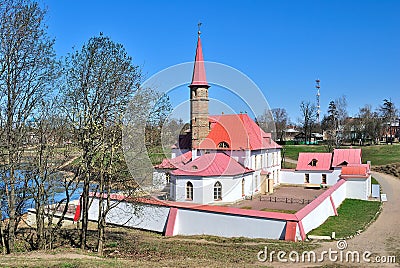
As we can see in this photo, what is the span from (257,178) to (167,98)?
17927 millimetres

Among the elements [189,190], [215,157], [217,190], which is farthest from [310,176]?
[189,190]

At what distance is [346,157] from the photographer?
114 ft

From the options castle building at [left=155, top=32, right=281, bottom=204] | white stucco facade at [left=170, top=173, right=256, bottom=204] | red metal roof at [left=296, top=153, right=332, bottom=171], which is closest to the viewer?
white stucco facade at [left=170, top=173, right=256, bottom=204]

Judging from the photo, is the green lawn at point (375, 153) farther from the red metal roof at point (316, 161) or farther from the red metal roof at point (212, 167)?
the red metal roof at point (212, 167)

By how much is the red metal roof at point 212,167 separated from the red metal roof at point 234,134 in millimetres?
1888

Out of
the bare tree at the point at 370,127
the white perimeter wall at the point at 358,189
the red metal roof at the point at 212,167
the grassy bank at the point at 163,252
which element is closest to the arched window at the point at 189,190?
the red metal roof at the point at 212,167

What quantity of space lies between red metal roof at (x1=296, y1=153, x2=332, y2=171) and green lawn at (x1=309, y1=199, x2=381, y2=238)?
22.3ft

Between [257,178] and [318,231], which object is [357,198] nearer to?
[257,178]

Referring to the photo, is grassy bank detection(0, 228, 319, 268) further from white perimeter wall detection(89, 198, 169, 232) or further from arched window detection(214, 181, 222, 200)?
arched window detection(214, 181, 222, 200)

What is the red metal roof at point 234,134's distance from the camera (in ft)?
97.9

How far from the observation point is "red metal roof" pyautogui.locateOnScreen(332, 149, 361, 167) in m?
34.3

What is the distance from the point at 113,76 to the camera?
51.7 ft

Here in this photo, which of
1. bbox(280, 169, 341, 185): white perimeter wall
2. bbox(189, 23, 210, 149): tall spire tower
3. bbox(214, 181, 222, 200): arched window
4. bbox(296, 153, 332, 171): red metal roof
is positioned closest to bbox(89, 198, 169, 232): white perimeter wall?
bbox(214, 181, 222, 200): arched window

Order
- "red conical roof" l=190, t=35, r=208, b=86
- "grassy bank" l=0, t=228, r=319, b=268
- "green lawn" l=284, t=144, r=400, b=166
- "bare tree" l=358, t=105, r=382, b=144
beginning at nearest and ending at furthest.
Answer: "grassy bank" l=0, t=228, r=319, b=268 < "red conical roof" l=190, t=35, r=208, b=86 < "green lawn" l=284, t=144, r=400, b=166 < "bare tree" l=358, t=105, r=382, b=144
